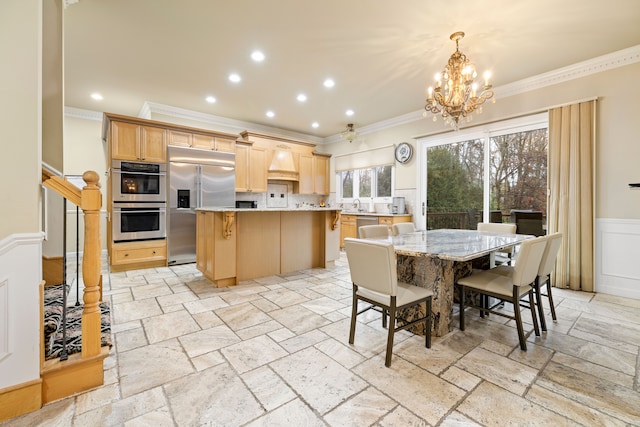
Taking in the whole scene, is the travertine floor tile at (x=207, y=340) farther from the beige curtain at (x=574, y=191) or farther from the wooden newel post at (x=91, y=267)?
the beige curtain at (x=574, y=191)

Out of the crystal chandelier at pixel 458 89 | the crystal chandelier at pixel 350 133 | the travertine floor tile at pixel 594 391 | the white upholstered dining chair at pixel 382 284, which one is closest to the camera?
the travertine floor tile at pixel 594 391

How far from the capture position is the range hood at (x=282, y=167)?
636 centimetres

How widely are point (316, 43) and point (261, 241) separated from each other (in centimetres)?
260

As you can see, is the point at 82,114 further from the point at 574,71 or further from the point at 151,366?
the point at 574,71

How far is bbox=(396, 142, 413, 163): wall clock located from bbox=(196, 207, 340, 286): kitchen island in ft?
7.21

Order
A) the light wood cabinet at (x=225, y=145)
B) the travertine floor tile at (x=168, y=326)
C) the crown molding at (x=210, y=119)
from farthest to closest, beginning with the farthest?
the light wood cabinet at (x=225, y=145)
the crown molding at (x=210, y=119)
the travertine floor tile at (x=168, y=326)

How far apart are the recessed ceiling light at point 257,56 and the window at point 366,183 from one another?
3.66 metres

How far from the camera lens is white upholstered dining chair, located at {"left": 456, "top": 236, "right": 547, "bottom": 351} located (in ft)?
6.79

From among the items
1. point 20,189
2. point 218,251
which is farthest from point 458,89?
point 20,189

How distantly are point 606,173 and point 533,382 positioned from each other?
3181 mm

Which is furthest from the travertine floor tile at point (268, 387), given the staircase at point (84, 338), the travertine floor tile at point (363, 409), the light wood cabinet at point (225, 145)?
the light wood cabinet at point (225, 145)

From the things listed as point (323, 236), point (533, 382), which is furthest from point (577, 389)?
point (323, 236)

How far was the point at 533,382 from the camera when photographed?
1.74 meters

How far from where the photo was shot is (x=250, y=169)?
605 centimetres
